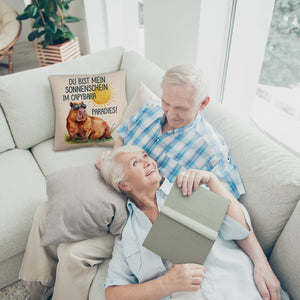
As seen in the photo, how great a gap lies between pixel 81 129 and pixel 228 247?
1070 mm

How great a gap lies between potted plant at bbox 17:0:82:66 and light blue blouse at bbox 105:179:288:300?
8.09ft

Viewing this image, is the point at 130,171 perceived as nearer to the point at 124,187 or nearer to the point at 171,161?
the point at 124,187

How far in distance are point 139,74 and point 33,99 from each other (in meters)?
0.70

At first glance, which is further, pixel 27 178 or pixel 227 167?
pixel 27 178

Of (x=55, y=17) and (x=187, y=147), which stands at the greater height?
(x=55, y=17)

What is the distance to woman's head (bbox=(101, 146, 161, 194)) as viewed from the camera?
1006 millimetres

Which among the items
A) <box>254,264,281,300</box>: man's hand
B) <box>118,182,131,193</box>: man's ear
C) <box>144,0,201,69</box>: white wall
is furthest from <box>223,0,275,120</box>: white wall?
<box>254,264,281,300</box>: man's hand

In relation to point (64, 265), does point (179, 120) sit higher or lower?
higher

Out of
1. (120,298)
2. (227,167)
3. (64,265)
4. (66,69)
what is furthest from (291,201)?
(66,69)

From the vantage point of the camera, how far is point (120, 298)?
865 millimetres

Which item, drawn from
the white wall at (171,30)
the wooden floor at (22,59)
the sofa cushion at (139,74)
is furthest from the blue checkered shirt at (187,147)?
the wooden floor at (22,59)

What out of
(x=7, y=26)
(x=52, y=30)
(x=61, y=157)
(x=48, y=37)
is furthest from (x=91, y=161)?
(x=7, y=26)

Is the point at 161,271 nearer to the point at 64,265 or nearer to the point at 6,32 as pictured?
the point at 64,265

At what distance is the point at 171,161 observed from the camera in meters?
1.22
